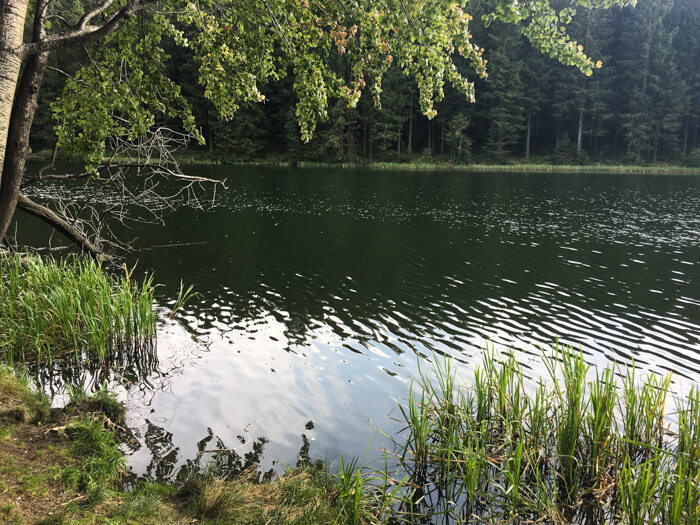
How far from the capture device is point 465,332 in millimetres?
9812

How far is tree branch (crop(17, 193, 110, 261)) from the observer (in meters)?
7.19

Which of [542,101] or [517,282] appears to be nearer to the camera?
[517,282]

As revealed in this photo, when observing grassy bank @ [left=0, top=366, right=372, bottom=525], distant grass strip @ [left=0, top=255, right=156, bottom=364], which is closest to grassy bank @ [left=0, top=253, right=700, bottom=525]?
grassy bank @ [left=0, top=366, right=372, bottom=525]

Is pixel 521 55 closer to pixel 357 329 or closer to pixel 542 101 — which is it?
pixel 542 101

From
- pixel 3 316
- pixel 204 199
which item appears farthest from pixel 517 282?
pixel 204 199

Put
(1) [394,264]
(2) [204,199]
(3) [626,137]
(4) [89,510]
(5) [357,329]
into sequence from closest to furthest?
(4) [89,510], (5) [357,329], (1) [394,264], (2) [204,199], (3) [626,137]

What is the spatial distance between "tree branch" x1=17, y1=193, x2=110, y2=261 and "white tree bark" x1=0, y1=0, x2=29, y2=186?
135 inches

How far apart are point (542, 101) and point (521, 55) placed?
9259 millimetres

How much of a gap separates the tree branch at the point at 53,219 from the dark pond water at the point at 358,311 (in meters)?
2.37

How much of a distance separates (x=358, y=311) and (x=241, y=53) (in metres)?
6.22

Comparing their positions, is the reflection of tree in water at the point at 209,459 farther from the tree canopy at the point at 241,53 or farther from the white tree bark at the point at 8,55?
the tree canopy at the point at 241,53

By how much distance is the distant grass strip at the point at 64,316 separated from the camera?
654cm

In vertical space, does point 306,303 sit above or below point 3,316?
below

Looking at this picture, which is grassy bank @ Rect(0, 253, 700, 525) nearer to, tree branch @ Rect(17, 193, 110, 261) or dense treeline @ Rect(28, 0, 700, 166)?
tree branch @ Rect(17, 193, 110, 261)
